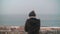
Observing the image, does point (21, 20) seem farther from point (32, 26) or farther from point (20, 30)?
point (32, 26)

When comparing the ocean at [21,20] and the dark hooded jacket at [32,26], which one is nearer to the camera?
the dark hooded jacket at [32,26]

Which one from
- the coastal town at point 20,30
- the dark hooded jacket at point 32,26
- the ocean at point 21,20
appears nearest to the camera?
the dark hooded jacket at point 32,26

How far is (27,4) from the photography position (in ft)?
9.53

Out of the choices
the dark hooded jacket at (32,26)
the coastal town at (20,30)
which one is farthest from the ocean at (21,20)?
the dark hooded jacket at (32,26)

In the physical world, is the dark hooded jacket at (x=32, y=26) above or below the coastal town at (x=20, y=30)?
above

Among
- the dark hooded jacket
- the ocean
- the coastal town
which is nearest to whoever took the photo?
the dark hooded jacket

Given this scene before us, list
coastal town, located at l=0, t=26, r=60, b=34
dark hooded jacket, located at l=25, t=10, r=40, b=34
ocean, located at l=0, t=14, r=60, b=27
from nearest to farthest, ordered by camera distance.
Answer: dark hooded jacket, located at l=25, t=10, r=40, b=34 → coastal town, located at l=0, t=26, r=60, b=34 → ocean, located at l=0, t=14, r=60, b=27

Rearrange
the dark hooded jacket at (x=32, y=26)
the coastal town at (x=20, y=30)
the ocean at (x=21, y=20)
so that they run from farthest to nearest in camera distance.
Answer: the ocean at (x=21, y=20) < the coastal town at (x=20, y=30) < the dark hooded jacket at (x=32, y=26)

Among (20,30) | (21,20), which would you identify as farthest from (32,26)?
(21,20)

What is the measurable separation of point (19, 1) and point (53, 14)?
0.90m

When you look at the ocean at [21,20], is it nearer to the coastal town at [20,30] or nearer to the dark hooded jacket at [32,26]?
the coastal town at [20,30]

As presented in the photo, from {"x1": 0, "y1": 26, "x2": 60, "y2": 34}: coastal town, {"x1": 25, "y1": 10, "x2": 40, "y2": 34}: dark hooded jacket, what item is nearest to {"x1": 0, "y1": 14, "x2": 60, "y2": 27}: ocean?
{"x1": 0, "y1": 26, "x2": 60, "y2": 34}: coastal town

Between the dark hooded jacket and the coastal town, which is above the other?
the dark hooded jacket

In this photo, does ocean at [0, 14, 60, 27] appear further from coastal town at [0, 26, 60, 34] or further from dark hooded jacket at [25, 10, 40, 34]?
dark hooded jacket at [25, 10, 40, 34]
